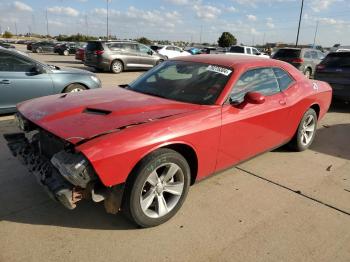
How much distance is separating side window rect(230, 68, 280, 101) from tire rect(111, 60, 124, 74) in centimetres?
1308

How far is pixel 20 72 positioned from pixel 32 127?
373 centimetres

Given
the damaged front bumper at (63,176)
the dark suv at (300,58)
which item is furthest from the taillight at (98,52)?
the damaged front bumper at (63,176)

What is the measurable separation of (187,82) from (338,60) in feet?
21.0

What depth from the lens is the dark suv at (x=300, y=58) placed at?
15.4 metres

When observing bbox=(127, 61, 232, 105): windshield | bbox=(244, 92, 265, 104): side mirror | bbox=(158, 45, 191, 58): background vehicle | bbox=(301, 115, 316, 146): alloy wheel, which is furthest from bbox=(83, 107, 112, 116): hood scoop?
bbox=(158, 45, 191, 58): background vehicle

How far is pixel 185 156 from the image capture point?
3.31 m

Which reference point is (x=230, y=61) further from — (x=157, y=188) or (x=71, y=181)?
(x=71, y=181)

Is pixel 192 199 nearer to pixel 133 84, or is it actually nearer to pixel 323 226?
pixel 323 226

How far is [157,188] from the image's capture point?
9.92 ft

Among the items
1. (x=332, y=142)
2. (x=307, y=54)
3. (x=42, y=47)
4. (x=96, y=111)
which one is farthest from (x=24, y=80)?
(x=42, y=47)

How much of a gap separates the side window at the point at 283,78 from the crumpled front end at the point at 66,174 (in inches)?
112

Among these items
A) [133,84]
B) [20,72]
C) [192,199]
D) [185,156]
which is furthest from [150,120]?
[20,72]

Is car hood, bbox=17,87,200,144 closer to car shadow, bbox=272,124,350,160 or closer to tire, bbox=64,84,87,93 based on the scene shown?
car shadow, bbox=272,124,350,160

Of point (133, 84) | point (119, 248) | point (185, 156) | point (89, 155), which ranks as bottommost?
point (119, 248)
